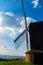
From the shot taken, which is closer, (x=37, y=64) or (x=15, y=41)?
(x=37, y=64)

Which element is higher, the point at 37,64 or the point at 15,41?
the point at 15,41

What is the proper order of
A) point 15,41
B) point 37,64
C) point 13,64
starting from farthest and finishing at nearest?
point 15,41
point 37,64
point 13,64

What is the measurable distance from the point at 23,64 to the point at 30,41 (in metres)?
13.4

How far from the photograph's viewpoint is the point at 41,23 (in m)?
54.7

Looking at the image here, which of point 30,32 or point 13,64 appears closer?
point 13,64

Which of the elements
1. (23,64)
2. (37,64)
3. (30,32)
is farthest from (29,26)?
(23,64)

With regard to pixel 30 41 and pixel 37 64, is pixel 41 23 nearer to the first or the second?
pixel 30 41

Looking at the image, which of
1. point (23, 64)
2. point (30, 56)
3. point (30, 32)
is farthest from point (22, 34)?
point (23, 64)

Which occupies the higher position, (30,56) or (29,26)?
(29,26)

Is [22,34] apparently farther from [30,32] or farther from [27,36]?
[30,32]

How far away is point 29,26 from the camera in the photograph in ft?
184

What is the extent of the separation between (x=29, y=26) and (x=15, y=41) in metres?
5.84

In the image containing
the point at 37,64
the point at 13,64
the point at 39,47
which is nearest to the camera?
the point at 13,64

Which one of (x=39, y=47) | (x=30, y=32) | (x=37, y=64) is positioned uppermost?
(x=30, y=32)
